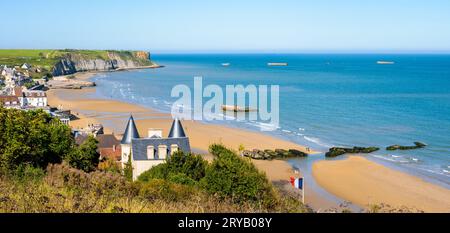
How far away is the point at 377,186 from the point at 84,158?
17.2 meters

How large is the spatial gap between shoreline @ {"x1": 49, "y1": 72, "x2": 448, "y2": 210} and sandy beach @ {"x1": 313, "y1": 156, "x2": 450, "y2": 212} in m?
0.25

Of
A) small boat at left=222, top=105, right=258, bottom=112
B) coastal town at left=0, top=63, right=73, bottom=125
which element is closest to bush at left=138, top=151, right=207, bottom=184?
coastal town at left=0, top=63, right=73, bottom=125

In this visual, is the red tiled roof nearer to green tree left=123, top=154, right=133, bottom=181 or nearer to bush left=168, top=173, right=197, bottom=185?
green tree left=123, top=154, right=133, bottom=181

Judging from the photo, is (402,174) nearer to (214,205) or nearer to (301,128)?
(301,128)

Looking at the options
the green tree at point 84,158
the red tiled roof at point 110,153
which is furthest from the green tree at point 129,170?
the red tiled roof at point 110,153

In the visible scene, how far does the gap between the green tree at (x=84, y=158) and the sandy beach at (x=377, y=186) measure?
44.9 ft

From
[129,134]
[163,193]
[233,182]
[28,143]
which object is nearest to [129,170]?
[129,134]

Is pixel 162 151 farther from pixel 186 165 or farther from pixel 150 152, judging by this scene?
pixel 186 165

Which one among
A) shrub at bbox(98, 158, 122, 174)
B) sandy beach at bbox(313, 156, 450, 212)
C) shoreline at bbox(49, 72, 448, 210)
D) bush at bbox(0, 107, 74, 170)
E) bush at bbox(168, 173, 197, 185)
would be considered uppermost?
bush at bbox(0, 107, 74, 170)

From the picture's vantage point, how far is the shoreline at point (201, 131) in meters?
29.9

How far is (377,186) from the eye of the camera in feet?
99.1

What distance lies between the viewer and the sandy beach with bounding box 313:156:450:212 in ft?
88.5

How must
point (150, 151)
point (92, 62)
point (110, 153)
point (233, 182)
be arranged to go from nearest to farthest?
point (233, 182) < point (150, 151) < point (110, 153) < point (92, 62)

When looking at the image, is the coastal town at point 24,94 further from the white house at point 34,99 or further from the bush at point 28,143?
the bush at point 28,143
